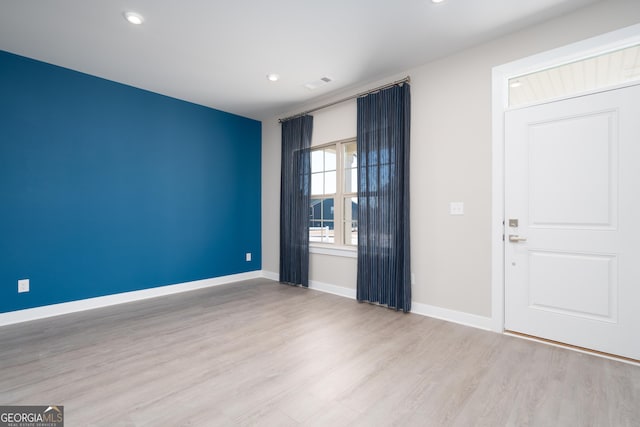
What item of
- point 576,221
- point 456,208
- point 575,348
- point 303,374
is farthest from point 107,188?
point 575,348

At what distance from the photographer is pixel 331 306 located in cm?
377

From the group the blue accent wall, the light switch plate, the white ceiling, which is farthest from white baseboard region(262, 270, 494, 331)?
the white ceiling

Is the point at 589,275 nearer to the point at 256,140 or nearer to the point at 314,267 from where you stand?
the point at 314,267

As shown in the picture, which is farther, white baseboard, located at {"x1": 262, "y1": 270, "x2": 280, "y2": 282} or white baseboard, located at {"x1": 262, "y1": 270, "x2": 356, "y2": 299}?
white baseboard, located at {"x1": 262, "y1": 270, "x2": 280, "y2": 282}

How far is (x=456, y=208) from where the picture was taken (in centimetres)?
322

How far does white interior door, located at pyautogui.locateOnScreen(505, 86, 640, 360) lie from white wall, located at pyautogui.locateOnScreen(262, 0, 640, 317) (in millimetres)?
257

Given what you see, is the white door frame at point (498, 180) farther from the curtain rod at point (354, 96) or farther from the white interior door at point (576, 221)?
the curtain rod at point (354, 96)

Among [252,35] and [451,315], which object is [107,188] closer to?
[252,35]

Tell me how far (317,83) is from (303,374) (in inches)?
135

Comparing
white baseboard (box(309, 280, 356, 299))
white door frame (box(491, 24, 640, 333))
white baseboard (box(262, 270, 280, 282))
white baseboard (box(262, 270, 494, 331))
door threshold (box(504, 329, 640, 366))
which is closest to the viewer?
door threshold (box(504, 329, 640, 366))

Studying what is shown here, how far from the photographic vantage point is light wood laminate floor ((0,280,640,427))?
1.73m

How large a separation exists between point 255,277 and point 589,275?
4589 mm

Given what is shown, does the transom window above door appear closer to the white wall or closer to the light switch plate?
the white wall

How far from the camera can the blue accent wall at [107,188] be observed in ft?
10.7
